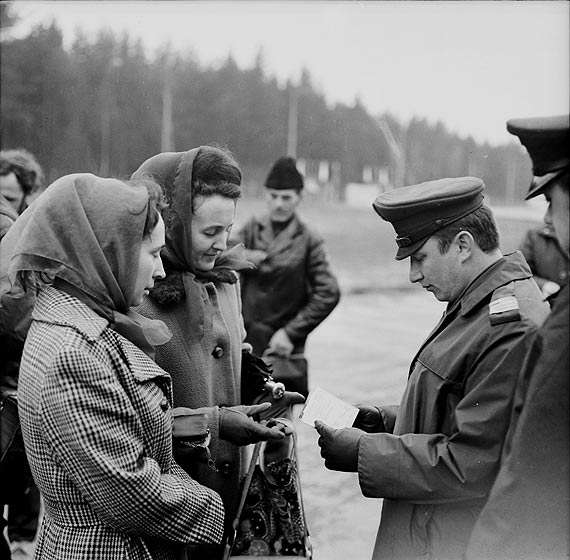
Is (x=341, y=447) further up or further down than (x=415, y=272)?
further down

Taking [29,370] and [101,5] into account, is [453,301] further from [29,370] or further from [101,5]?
[101,5]

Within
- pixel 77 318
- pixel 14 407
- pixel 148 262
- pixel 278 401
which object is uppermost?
pixel 148 262

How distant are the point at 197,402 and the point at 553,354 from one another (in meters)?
1.15

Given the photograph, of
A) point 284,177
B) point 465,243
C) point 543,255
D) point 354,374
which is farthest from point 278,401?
point 354,374

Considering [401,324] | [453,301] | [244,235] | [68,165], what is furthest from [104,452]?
[401,324]

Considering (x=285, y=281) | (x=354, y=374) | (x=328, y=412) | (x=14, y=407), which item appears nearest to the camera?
(x=328, y=412)

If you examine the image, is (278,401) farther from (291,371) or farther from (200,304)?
(291,371)

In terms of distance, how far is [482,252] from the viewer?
200 cm

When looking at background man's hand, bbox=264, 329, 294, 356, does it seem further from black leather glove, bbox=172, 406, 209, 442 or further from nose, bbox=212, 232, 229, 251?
black leather glove, bbox=172, 406, 209, 442

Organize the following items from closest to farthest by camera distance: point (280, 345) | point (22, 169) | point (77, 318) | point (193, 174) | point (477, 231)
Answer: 1. point (77, 318)
2. point (477, 231)
3. point (193, 174)
4. point (22, 169)
5. point (280, 345)

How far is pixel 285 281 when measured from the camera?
16.1ft

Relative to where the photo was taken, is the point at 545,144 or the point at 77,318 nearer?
the point at 545,144

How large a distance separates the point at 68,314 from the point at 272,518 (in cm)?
100

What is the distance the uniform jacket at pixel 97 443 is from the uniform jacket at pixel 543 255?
3729mm
